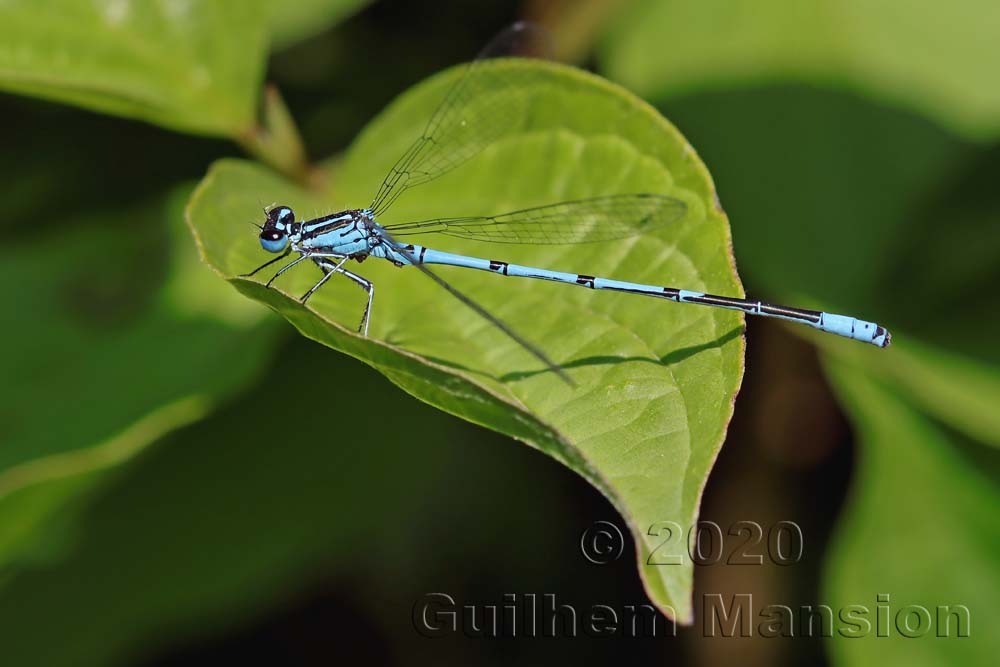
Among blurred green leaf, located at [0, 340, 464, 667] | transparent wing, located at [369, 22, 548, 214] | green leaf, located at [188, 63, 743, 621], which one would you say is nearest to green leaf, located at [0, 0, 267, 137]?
green leaf, located at [188, 63, 743, 621]

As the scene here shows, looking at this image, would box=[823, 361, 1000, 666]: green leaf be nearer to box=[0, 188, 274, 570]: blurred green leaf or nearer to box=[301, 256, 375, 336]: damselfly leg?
box=[301, 256, 375, 336]: damselfly leg

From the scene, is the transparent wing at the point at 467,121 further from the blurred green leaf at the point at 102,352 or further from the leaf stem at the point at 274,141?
the blurred green leaf at the point at 102,352

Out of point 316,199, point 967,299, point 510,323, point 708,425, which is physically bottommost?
point 708,425

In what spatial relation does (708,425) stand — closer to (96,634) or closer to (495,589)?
(495,589)

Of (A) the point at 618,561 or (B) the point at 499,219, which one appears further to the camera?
(A) the point at 618,561

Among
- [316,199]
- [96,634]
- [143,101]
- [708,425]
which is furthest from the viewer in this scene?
[96,634]

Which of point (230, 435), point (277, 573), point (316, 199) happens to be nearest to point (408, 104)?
point (316, 199)

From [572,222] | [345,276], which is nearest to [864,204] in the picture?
[572,222]
